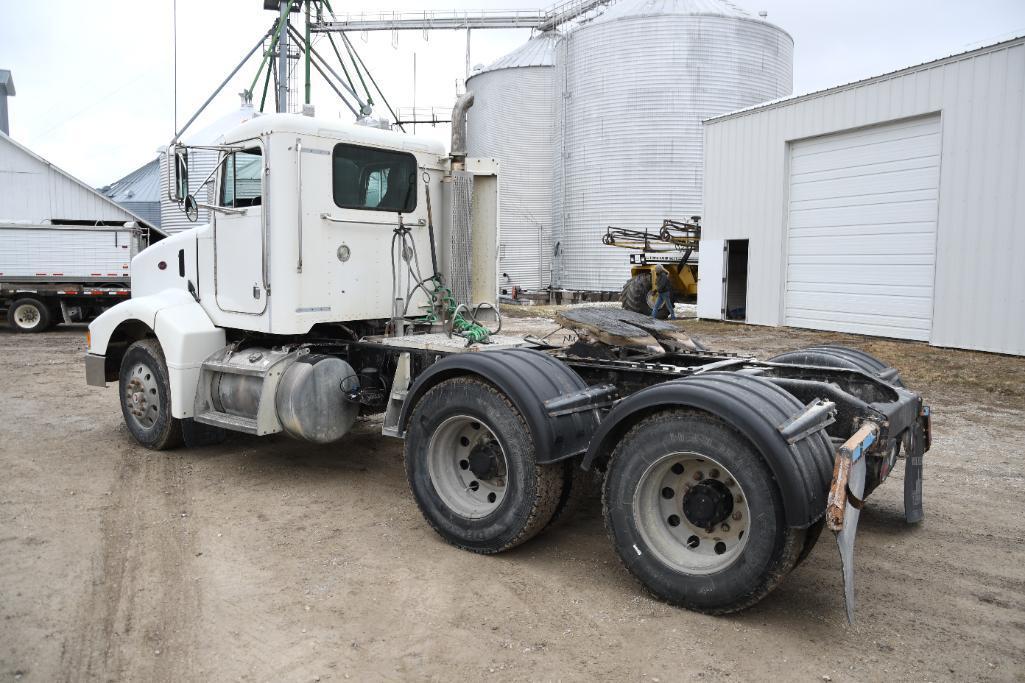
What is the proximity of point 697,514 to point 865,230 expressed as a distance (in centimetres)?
1450

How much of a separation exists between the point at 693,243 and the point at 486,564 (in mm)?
19673

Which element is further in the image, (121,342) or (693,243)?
(693,243)

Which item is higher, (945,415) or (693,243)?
(693,243)

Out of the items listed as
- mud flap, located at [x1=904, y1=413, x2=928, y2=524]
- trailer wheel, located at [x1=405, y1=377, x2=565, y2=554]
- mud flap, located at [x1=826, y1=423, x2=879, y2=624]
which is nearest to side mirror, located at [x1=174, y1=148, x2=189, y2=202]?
trailer wheel, located at [x1=405, y1=377, x2=565, y2=554]

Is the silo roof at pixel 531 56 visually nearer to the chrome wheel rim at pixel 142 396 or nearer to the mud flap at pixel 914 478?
the chrome wheel rim at pixel 142 396

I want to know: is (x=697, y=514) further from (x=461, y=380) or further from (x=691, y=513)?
(x=461, y=380)

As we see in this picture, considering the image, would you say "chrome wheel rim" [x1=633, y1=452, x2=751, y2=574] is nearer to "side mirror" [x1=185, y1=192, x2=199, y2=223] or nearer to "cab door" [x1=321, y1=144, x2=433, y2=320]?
"cab door" [x1=321, y1=144, x2=433, y2=320]

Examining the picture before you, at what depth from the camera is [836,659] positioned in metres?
3.64

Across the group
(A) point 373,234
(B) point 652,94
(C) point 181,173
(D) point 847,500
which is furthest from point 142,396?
(B) point 652,94

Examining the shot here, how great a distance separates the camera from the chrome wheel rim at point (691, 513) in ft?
13.2

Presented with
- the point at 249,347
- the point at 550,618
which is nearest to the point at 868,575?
the point at 550,618

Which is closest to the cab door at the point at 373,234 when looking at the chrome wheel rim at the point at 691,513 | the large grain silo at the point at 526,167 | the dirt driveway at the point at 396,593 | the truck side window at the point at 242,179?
the truck side window at the point at 242,179

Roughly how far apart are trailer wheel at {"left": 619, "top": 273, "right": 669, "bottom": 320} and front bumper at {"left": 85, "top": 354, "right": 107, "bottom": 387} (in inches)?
586

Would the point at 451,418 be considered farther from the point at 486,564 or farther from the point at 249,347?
the point at 249,347
